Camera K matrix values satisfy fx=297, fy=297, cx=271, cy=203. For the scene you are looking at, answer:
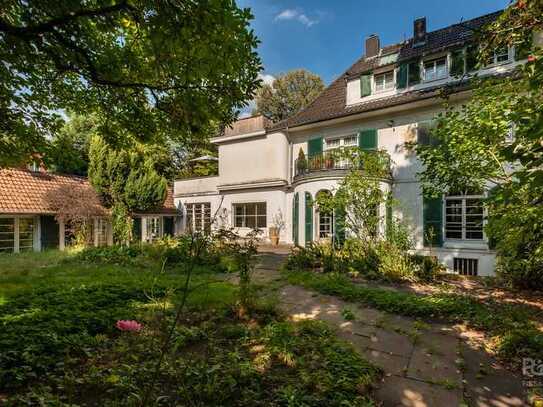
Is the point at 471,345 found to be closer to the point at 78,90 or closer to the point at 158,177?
the point at 78,90

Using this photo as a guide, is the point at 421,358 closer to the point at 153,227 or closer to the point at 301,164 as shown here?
the point at 301,164

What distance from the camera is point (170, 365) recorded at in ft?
9.67

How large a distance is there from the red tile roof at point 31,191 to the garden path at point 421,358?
13670 millimetres

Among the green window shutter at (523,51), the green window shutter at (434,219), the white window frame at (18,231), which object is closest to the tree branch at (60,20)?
the green window shutter at (523,51)

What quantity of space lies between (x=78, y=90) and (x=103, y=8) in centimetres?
245

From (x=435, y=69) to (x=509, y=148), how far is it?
40.0ft

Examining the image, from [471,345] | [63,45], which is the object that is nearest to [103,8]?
[63,45]

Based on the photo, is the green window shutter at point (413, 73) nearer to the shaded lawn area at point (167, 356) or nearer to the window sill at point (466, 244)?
the window sill at point (466, 244)

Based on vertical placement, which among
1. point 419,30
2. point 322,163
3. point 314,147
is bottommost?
point 322,163

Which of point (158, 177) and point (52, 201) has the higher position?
point (158, 177)

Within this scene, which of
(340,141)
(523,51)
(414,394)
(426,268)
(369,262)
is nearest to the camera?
(414,394)

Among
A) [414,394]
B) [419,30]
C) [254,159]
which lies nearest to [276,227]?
[254,159]

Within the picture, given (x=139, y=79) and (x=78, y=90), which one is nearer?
(x=139, y=79)

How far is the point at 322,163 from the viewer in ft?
41.9
